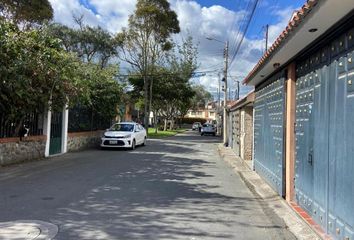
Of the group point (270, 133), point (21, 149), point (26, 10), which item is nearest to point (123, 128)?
point (26, 10)

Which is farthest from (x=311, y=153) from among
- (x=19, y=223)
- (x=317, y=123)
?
(x=19, y=223)

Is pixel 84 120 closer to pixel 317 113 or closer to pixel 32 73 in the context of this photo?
pixel 32 73

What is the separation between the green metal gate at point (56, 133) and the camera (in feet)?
61.9

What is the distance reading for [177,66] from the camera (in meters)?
50.8

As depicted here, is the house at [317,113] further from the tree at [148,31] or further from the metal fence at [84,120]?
the tree at [148,31]

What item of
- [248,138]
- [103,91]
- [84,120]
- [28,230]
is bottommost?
[28,230]

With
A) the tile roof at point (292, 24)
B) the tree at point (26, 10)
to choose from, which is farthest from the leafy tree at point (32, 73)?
the tree at point (26, 10)

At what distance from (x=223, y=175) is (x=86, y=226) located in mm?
7948

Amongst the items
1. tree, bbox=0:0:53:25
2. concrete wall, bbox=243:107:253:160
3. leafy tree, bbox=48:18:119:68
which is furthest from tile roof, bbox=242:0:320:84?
leafy tree, bbox=48:18:119:68

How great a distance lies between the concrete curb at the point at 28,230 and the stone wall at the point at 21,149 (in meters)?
8.17

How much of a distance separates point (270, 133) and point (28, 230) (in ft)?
23.6

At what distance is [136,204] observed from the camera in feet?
28.1

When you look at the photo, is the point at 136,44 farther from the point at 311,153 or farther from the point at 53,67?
the point at 311,153

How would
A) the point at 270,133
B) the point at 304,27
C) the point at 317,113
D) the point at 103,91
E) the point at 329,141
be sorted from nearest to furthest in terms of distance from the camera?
the point at 329,141 → the point at 304,27 → the point at 317,113 → the point at 270,133 → the point at 103,91
